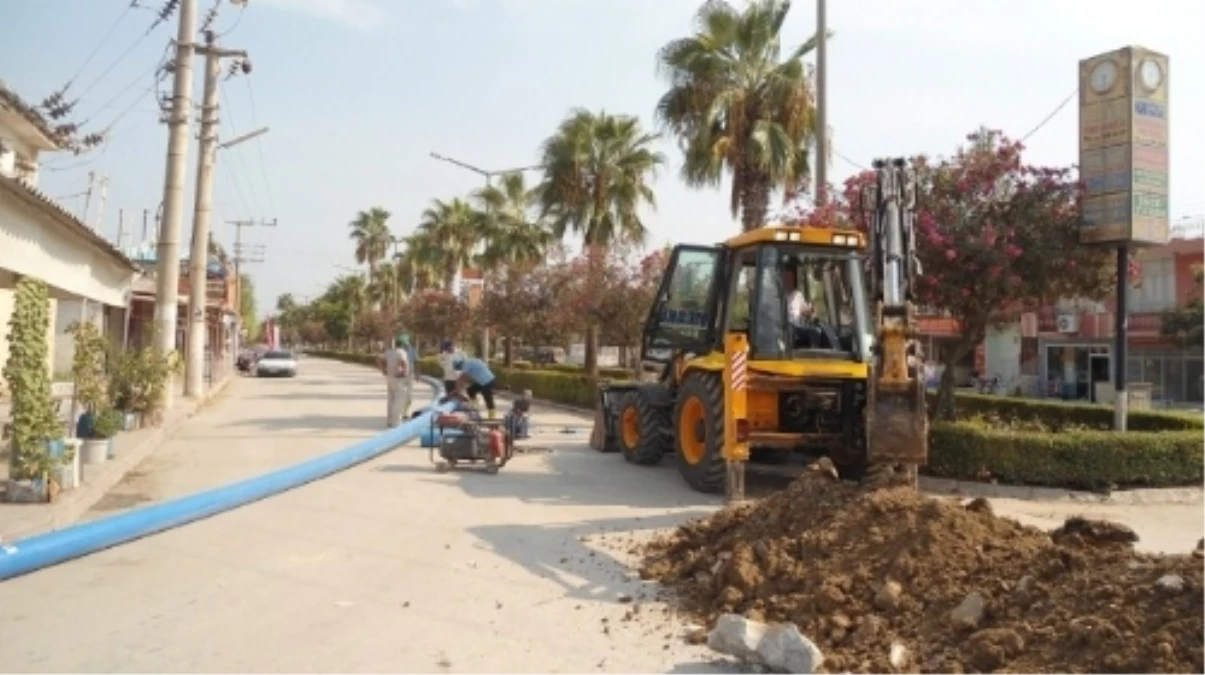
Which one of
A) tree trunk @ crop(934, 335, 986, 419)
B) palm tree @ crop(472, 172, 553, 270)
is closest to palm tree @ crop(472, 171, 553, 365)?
palm tree @ crop(472, 172, 553, 270)

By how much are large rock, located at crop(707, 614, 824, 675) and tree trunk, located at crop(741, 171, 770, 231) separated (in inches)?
672

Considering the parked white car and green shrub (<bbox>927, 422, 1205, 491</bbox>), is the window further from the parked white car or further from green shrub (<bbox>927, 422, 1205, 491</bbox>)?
the parked white car

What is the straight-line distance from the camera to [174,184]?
20.3m

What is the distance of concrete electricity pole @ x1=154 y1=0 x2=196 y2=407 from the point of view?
19.8 m

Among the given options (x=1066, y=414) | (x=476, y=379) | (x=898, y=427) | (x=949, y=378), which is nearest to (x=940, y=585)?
(x=898, y=427)

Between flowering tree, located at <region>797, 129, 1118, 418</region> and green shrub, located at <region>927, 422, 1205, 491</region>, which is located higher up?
flowering tree, located at <region>797, 129, 1118, 418</region>

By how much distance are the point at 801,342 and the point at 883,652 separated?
641 cm

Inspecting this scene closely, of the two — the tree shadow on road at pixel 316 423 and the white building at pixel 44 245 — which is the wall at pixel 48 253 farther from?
the tree shadow on road at pixel 316 423

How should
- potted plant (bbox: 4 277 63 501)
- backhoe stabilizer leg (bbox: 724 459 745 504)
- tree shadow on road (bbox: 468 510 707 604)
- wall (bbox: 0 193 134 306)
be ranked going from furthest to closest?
wall (bbox: 0 193 134 306), backhoe stabilizer leg (bbox: 724 459 745 504), potted plant (bbox: 4 277 63 501), tree shadow on road (bbox: 468 510 707 604)

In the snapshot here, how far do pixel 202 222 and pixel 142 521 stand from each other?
17.8 metres

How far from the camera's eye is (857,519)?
270 inches

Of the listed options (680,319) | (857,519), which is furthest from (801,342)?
(857,519)

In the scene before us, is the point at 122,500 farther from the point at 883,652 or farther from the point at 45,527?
the point at 883,652

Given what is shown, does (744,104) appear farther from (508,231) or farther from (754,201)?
(508,231)
